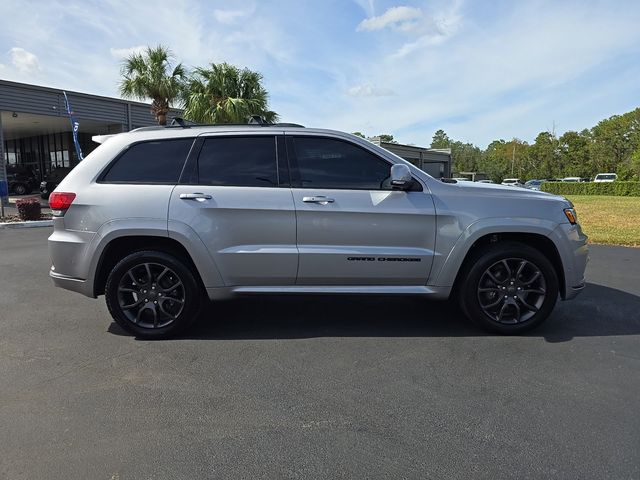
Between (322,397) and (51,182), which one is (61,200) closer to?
(322,397)

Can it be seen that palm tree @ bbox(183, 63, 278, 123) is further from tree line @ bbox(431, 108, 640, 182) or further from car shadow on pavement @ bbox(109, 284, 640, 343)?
tree line @ bbox(431, 108, 640, 182)

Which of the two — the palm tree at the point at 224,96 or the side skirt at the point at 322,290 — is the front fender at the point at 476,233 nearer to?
the side skirt at the point at 322,290

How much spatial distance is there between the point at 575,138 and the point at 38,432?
85607 mm

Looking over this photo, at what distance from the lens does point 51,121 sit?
74.2 feet

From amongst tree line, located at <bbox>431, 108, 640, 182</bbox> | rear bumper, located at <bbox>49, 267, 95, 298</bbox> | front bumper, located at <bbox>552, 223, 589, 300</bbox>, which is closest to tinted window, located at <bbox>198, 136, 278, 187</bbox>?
rear bumper, located at <bbox>49, 267, 95, 298</bbox>

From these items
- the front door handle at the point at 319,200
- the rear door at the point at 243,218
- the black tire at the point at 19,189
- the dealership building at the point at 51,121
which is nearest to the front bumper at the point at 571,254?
the front door handle at the point at 319,200

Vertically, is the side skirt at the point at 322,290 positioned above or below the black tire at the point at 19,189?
below

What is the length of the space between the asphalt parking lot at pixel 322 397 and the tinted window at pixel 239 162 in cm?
144

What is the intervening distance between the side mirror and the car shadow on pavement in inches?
45.8

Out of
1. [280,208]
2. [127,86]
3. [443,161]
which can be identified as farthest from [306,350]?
[443,161]

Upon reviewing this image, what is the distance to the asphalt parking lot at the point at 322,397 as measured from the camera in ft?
7.79

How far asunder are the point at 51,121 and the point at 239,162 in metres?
23.3

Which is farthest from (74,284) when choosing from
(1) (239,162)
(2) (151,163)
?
(1) (239,162)

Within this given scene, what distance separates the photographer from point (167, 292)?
407 cm
